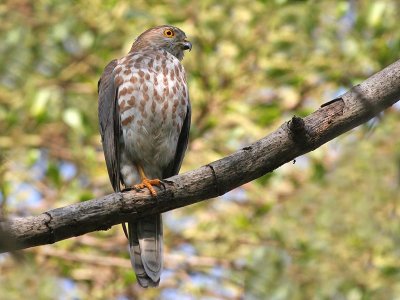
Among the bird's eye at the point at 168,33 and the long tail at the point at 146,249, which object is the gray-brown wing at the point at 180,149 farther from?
the bird's eye at the point at 168,33

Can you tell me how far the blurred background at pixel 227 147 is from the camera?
6.78m

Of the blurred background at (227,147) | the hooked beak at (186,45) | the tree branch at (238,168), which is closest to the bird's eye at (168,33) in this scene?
the hooked beak at (186,45)

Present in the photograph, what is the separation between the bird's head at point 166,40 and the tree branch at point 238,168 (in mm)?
2657

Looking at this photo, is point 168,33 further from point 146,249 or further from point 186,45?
point 146,249

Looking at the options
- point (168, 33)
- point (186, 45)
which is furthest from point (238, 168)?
point (168, 33)

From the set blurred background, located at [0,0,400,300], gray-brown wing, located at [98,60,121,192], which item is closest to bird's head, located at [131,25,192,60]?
blurred background, located at [0,0,400,300]

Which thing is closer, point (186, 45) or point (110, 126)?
point (110, 126)

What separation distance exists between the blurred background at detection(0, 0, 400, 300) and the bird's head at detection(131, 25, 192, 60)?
1.70 feet

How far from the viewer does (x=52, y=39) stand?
7.26 meters

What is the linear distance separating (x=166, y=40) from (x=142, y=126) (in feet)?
3.96

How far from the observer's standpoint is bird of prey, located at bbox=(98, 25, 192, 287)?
5.20 meters

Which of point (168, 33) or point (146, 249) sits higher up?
point (168, 33)

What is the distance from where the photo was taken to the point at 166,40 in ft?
20.4

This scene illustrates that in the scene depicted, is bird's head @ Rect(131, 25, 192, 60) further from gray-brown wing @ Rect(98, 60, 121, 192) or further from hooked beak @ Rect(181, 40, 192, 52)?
gray-brown wing @ Rect(98, 60, 121, 192)
